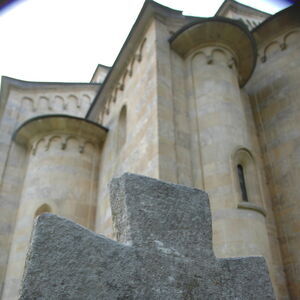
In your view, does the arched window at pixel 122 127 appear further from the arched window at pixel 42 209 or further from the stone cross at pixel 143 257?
the stone cross at pixel 143 257

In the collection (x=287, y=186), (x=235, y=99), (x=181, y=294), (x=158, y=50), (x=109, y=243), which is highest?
(x=158, y=50)

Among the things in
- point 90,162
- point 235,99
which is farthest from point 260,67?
point 90,162

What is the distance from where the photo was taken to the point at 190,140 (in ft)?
25.8

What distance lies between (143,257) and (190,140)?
6202 mm

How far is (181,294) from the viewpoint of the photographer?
1.76m

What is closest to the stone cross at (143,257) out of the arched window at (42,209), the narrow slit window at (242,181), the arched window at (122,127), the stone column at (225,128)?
the stone column at (225,128)

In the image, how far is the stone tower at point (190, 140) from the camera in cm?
710

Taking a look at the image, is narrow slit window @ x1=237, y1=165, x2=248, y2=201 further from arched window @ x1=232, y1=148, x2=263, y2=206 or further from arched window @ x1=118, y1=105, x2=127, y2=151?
arched window @ x1=118, y1=105, x2=127, y2=151

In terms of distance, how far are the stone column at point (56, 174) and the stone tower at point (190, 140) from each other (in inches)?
1.4

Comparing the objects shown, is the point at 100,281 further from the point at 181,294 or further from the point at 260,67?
the point at 260,67

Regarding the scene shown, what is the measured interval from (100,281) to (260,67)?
10.1 m

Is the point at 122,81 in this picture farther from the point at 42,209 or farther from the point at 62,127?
the point at 42,209

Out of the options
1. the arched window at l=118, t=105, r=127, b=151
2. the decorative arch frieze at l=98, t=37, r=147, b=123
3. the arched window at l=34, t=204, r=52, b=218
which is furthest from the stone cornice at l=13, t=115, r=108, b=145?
the arched window at l=34, t=204, r=52, b=218

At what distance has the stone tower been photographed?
23.3 ft
